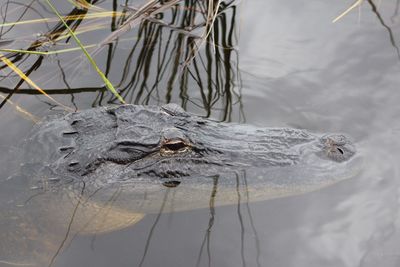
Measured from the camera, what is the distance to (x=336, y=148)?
150 inches

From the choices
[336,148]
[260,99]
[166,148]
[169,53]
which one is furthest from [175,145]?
[169,53]

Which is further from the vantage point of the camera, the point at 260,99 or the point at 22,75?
the point at 22,75

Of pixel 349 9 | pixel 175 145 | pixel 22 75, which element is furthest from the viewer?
pixel 349 9

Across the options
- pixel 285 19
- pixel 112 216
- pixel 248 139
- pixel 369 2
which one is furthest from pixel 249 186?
pixel 369 2

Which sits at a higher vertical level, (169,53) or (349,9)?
(349,9)

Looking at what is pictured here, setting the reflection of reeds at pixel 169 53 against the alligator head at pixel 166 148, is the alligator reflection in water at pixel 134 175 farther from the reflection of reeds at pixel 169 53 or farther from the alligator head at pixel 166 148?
the reflection of reeds at pixel 169 53

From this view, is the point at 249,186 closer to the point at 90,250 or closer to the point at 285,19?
the point at 90,250

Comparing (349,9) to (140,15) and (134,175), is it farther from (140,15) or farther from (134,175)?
(134,175)

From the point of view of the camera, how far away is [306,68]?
5004mm

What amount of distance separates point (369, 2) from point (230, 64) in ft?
5.48

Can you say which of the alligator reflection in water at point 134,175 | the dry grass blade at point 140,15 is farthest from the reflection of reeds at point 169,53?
the alligator reflection in water at point 134,175

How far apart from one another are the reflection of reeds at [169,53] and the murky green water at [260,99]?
0.02m

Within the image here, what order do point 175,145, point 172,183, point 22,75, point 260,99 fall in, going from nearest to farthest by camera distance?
point 175,145
point 172,183
point 260,99
point 22,75

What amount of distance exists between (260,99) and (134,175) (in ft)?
5.02
